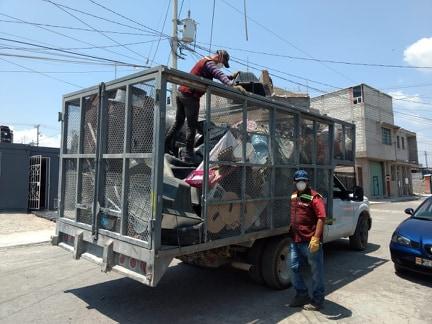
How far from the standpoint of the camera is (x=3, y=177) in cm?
1598

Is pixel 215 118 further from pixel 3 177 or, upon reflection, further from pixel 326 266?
pixel 3 177

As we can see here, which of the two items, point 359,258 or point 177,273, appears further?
point 359,258

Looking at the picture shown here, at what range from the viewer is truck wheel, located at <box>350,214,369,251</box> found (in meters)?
9.03

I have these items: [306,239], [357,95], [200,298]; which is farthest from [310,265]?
[357,95]

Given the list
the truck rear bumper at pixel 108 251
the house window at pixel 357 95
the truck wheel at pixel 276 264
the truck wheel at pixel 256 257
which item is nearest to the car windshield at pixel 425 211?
the truck wheel at pixel 276 264

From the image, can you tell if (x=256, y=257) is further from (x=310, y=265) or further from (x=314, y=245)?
(x=314, y=245)

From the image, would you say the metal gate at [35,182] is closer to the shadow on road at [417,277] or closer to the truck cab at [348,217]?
the truck cab at [348,217]

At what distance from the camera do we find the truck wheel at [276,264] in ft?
19.3

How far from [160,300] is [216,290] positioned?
37.8 inches

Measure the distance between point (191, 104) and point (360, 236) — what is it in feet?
19.0

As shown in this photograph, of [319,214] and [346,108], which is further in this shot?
[346,108]

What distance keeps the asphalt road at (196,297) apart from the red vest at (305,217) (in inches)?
39.1

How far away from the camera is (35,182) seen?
1708cm

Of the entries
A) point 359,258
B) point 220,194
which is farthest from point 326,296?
point 359,258
